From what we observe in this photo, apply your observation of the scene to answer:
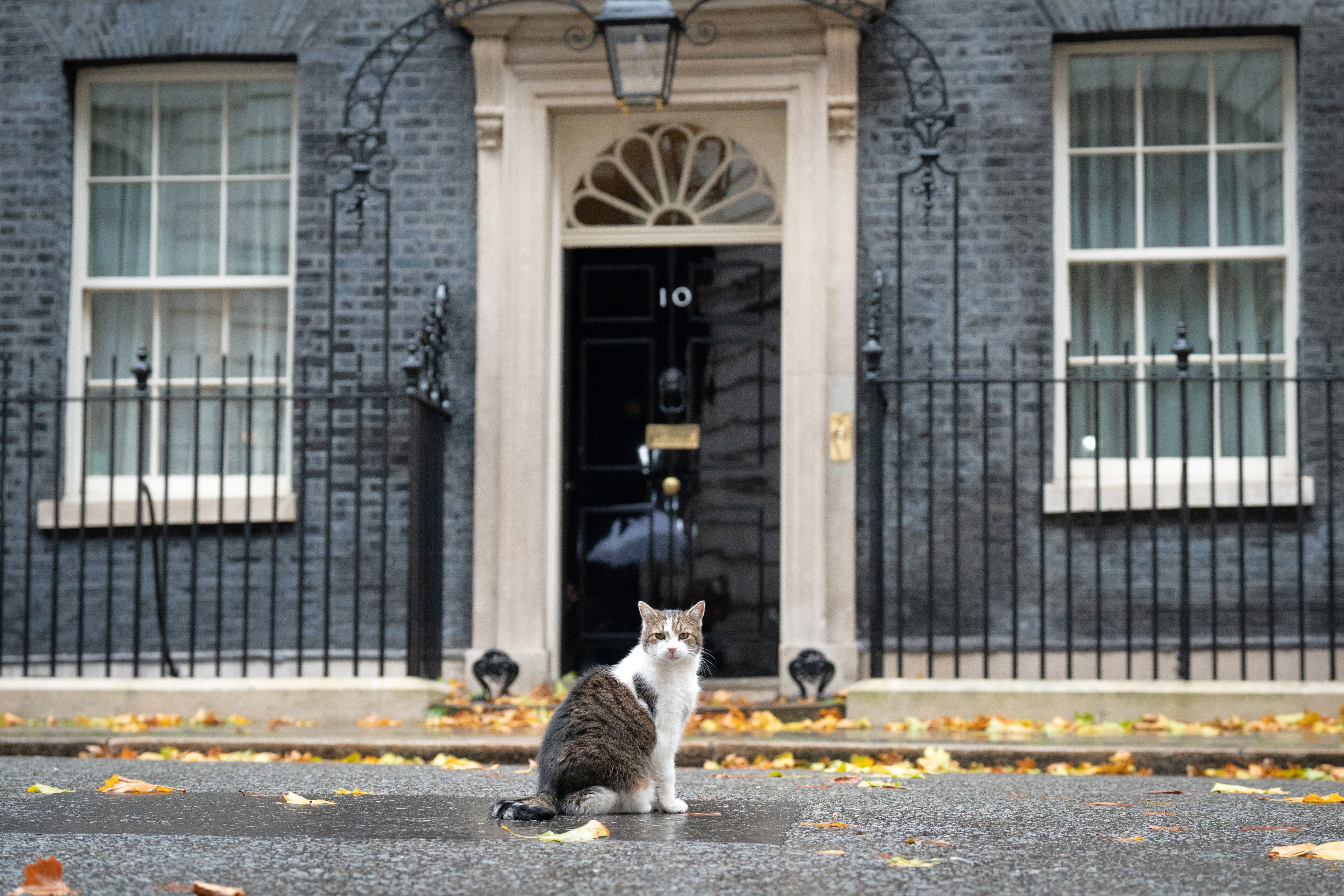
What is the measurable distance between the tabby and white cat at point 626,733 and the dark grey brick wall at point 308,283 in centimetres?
425

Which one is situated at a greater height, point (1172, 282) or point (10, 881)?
point (1172, 282)

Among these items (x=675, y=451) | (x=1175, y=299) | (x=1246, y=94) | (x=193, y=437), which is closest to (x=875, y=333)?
(x=675, y=451)

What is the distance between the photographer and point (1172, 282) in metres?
8.80

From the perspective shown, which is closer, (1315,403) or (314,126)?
(1315,403)

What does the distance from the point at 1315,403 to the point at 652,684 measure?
17.7 feet

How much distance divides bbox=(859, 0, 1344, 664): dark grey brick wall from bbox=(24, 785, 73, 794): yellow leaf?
4604 millimetres

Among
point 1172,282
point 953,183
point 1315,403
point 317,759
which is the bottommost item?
point 317,759

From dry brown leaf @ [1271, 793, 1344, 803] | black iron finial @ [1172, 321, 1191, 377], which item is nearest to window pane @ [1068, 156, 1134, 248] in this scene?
black iron finial @ [1172, 321, 1191, 377]

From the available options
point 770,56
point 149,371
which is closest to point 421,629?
point 149,371

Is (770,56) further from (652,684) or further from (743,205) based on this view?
(652,684)

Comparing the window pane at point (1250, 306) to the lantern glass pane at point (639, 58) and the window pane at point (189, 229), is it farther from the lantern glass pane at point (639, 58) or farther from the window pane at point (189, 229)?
the window pane at point (189, 229)

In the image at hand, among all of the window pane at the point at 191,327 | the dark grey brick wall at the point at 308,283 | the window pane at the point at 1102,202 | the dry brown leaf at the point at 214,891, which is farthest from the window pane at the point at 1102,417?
the dry brown leaf at the point at 214,891

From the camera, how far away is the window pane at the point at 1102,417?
8625 millimetres

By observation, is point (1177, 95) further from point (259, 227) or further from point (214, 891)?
point (214, 891)
